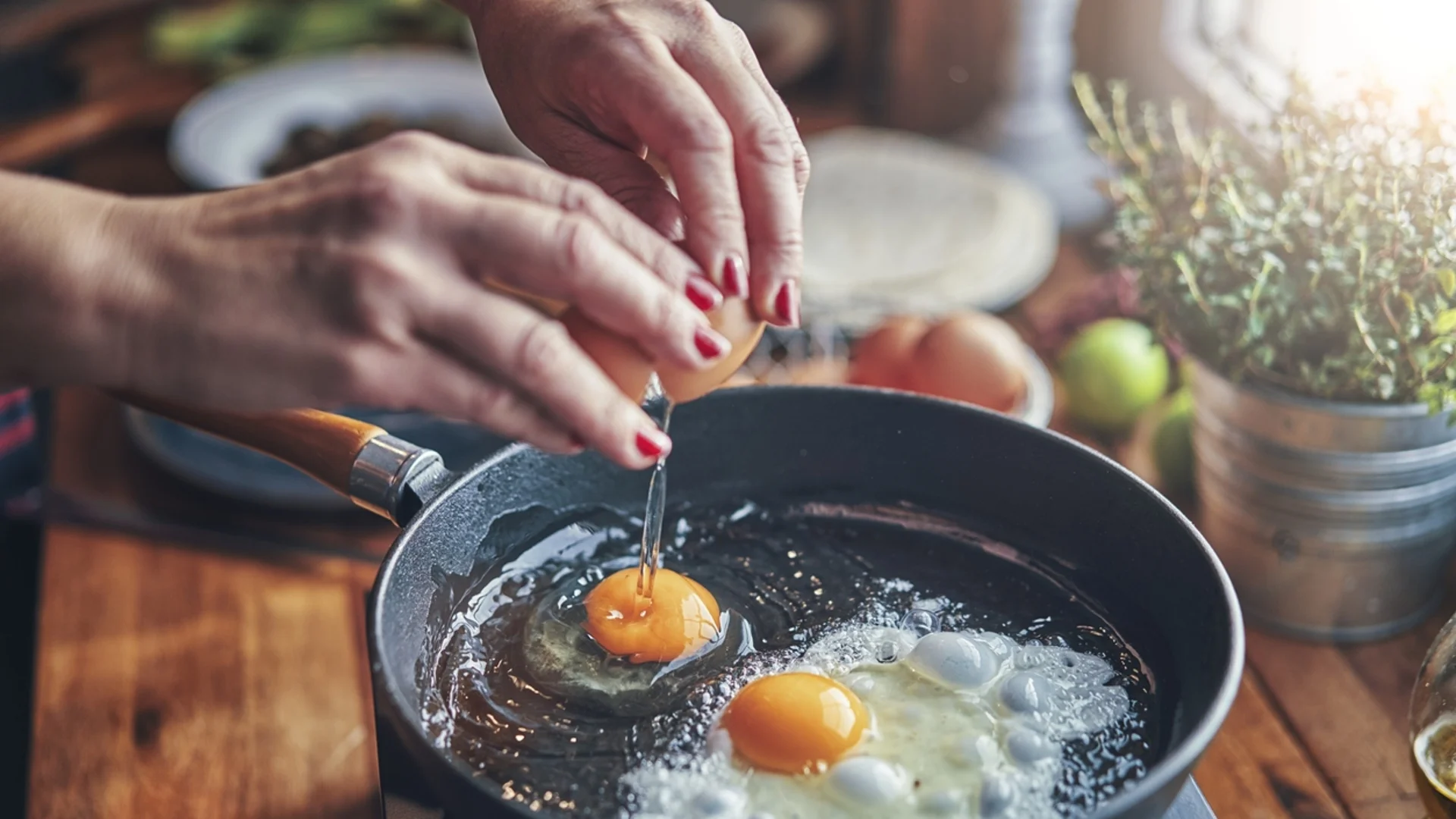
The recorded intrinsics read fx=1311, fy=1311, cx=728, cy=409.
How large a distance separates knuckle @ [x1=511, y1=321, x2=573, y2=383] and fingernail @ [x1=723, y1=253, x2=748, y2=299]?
0.16 meters

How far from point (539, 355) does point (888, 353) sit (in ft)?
3.00

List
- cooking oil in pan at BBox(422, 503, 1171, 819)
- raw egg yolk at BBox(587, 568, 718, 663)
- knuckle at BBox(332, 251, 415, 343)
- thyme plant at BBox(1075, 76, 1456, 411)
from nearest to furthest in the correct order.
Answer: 1. knuckle at BBox(332, 251, 415, 343)
2. cooking oil in pan at BBox(422, 503, 1171, 819)
3. raw egg yolk at BBox(587, 568, 718, 663)
4. thyme plant at BBox(1075, 76, 1456, 411)

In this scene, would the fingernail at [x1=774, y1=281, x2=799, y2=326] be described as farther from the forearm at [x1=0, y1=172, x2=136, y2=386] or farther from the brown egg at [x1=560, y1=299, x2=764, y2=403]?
the forearm at [x1=0, y1=172, x2=136, y2=386]

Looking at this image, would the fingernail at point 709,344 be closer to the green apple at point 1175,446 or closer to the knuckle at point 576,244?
the knuckle at point 576,244

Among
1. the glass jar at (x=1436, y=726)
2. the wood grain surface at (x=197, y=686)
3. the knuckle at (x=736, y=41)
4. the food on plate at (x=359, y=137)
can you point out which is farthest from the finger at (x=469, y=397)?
the food on plate at (x=359, y=137)

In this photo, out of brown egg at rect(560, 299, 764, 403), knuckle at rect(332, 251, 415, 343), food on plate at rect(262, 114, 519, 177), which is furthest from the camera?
food on plate at rect(262, 114, 519, 177)

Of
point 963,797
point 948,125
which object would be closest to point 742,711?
point 963,797

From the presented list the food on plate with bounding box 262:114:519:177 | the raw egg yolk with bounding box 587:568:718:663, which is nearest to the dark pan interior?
the raw egg yolk with bounding box 587:568:718:663

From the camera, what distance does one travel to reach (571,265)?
70cm

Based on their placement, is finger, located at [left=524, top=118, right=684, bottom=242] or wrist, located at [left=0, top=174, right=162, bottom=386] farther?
finger, located at [left=524, top=118, right=684, bottom=242]

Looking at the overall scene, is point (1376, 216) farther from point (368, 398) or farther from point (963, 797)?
point (368, 398)

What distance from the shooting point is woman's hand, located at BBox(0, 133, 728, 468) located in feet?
2.26

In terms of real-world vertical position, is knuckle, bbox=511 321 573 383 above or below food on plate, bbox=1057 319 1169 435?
above

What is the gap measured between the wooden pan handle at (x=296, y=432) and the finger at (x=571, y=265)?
326mm
